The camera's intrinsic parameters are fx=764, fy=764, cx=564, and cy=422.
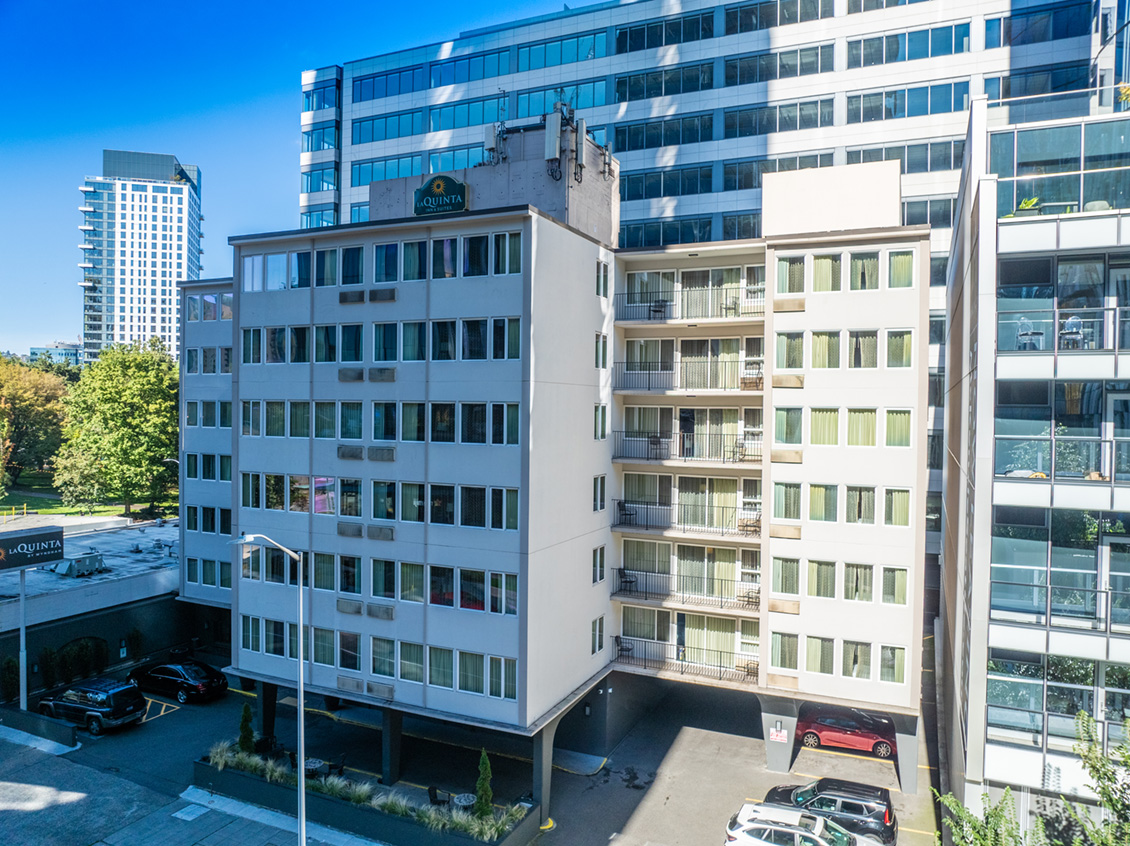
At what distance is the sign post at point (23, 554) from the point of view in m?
29.2

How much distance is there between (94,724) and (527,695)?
1783 centimetres

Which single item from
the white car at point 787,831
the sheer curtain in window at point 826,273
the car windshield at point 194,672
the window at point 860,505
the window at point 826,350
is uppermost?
the sheer curtain in window at point 826,273

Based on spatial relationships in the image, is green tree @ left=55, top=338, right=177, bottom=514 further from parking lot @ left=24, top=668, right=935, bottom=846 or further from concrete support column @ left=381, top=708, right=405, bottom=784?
concrete support column @ left=381, top=708, right=405, bottom=784

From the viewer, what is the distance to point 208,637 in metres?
38.5

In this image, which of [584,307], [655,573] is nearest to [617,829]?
[655,573]

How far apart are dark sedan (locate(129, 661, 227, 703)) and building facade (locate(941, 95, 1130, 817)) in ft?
92.0

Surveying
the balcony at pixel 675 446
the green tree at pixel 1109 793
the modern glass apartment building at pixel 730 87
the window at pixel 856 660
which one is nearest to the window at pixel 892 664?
the window at pixel 856 660

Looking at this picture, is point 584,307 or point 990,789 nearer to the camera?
point 990,789

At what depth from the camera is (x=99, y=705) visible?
2836cm

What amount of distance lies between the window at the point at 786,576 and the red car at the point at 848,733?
19.0 ft

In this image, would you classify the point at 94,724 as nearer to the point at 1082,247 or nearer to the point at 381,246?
the point at 381,246

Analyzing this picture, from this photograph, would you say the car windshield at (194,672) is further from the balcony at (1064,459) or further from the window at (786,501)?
the balcony at (1064,459)

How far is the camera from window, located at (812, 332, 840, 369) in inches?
966

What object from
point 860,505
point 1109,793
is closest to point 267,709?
point 860,505
